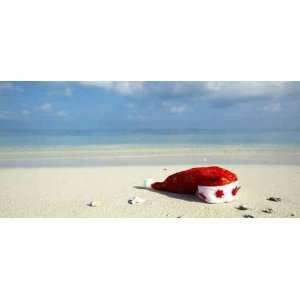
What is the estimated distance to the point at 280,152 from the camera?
3.77 m

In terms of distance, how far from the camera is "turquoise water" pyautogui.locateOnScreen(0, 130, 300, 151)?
376 centimetres

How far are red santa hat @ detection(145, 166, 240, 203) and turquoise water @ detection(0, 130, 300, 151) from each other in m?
0.78

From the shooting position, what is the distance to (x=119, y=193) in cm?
322

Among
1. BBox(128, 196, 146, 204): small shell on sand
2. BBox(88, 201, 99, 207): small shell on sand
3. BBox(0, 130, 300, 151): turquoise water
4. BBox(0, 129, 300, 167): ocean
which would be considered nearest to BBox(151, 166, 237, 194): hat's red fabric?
BBox(128, 196, 146, 204): small shell on sand

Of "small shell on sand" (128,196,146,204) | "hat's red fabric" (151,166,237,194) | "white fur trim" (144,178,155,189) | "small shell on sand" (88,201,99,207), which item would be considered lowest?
"small shell on sand" (88,201,99,207)

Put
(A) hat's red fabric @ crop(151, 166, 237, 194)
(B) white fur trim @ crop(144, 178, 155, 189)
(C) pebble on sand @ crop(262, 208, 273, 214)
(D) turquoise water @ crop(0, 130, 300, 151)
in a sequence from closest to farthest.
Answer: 1. (C) pebble on sand @ crop(262, 208, 273, 214)
2. (A) hat's red fabric @ crop(151, 166, 237, 194)
3. (B) white fur trim @ crop(144, 178, 155, 189)
4. (D) turquoise water @ crop(0, 130, 300, 151)

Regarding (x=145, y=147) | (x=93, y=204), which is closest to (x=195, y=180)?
(x=93, y=204)

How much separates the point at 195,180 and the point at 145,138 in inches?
42.1

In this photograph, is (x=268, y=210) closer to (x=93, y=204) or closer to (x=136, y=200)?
(x=136, y=200)

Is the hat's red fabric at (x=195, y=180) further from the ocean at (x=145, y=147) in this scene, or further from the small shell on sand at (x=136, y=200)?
the ocean at (x=145, y=147)

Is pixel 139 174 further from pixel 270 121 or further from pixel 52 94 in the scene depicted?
pixel 270 121

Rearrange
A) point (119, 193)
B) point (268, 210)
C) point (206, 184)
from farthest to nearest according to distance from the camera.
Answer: point (119, 193) < point (206, 184) < point (268, 210)

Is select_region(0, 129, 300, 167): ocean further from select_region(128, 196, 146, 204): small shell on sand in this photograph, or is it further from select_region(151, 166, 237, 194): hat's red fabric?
select_region(128, 196, 146, 204): small shell on sand
